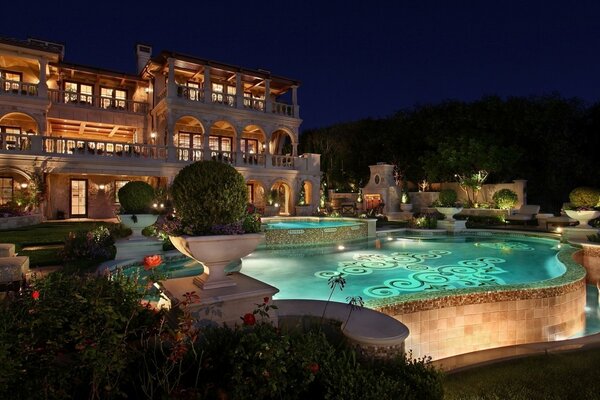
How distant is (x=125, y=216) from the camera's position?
1001 centimetres

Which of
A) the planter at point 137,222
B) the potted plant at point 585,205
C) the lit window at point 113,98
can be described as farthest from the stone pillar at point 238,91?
the potted plant at point 585,205

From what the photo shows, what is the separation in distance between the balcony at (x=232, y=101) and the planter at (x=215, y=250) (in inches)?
772

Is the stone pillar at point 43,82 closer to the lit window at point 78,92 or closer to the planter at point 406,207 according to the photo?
the lit window at point 78,92

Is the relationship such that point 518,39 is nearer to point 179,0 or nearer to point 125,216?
point 179,0

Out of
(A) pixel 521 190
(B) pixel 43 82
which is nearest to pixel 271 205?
(B) pixel 43 82

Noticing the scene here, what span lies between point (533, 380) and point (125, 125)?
2440 centimetres

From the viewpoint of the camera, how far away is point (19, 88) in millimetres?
18516

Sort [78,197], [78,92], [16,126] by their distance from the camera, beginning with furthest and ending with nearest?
[78,92] → [78,197] → [16,126]

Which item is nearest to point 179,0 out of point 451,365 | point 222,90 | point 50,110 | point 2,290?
point 222,90

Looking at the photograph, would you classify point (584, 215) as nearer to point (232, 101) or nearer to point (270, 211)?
point (270, 211)

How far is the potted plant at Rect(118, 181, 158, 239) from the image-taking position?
10016 millimetres

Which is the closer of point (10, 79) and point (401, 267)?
point (401, 267)

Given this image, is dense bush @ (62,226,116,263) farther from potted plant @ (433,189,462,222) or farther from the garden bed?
potted plant @ (433,189,462,222)

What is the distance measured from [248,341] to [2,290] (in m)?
5.03
